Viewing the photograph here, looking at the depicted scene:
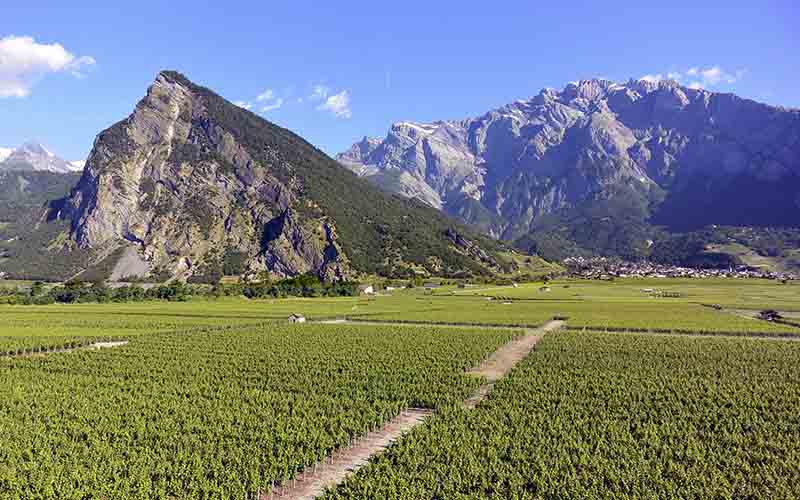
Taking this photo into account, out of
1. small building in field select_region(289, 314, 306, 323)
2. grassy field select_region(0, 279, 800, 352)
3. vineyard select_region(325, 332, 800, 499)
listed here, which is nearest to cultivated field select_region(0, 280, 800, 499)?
vineyard select_region(325, 332, 800, 499)

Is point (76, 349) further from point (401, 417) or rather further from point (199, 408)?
point (401, 417)

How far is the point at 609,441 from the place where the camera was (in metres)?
33.2

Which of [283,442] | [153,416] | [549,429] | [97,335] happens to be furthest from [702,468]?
[97,335]

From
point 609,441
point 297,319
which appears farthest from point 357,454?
point 297,319

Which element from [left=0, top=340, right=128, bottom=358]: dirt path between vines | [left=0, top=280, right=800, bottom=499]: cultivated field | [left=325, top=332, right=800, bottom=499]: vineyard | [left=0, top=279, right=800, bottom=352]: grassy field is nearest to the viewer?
[left=325, top=332, right=800, bottom=499]: vineyard

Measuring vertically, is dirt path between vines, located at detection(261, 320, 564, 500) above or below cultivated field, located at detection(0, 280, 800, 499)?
below

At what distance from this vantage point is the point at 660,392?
46.0 m

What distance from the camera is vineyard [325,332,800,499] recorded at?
26625 millimetres

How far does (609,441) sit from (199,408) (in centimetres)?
2827

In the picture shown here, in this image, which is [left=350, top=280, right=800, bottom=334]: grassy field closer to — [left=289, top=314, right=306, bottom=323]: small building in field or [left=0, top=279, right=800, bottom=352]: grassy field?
[left=0, top=279, right=800, bottom=352]: grassy field

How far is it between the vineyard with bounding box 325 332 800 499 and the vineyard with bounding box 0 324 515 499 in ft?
17.7

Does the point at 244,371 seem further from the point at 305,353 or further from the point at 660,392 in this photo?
the point at 660,392

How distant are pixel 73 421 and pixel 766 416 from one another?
48.1 m

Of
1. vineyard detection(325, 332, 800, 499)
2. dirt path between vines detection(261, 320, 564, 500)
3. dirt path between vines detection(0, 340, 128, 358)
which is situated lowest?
dirt path between vines detection(261, 320, 564, 500)
